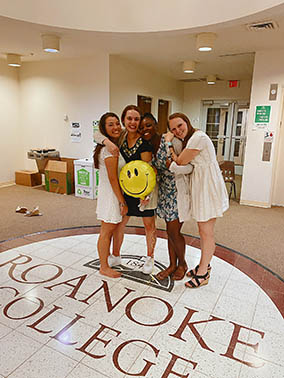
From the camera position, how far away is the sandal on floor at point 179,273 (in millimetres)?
2646

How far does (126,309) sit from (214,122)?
7232mm

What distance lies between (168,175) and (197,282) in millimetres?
980

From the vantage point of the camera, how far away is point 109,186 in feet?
8.00

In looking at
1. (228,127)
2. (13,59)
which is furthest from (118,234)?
(228,127)

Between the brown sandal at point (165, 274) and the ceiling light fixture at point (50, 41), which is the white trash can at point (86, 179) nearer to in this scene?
the ceiling light fixture at point (50, 41)

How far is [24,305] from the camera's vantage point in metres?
2.23

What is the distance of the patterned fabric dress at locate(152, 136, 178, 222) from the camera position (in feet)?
7.85

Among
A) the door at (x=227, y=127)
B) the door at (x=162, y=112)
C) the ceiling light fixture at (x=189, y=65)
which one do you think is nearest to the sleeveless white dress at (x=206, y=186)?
the ceiling light fixture at (x=189, y=65)

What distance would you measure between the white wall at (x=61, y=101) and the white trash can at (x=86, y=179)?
0.47m

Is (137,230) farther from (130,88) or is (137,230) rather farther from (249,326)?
(130,88)

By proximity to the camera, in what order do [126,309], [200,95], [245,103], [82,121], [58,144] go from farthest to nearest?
[200,95] < [245,103] < [58,144] < [82,121] < [126,309]

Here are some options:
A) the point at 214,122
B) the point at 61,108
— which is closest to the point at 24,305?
the point at 61,108

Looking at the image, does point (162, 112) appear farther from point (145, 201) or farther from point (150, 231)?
point (145, 201)

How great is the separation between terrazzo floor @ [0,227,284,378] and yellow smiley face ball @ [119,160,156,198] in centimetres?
88
